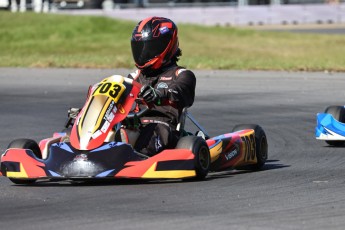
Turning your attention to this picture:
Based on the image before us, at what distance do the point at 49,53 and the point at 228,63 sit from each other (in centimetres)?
744

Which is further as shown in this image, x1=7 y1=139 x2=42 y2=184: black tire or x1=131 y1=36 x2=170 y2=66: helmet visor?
x1=131 y1=36 x2=170 y2=66: helmet visor

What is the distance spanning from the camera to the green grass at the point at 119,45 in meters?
22.1

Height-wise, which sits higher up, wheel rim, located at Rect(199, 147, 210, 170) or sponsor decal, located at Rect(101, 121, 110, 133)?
sponsor decal, located at Rect(101, 121, 110, 133)

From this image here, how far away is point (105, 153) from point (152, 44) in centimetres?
125

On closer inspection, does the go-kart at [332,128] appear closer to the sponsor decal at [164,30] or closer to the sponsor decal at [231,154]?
the sponsor decal at [231,154]

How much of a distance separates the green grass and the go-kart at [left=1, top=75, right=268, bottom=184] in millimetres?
13441

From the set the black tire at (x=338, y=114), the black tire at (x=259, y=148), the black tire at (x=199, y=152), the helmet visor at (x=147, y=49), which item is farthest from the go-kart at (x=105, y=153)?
the black tire at (x=338, y=114)

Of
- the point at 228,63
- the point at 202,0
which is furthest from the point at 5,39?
the point at 202,0

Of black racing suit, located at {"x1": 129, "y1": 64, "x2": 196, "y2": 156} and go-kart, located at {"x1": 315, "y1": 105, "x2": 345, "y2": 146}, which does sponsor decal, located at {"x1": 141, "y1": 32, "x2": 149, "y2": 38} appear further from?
go-kart, located at {"x1": 315, "y1": 105, "x2": 345, "y2": 146}

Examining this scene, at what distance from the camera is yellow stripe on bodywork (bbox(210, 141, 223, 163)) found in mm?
7707

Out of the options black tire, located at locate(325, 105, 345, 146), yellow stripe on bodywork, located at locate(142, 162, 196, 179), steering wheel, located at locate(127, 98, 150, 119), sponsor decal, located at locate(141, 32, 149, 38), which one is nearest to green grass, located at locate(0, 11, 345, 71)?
black tire, located at locate(325, 105, 345, 146)

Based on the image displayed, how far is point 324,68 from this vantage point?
1983cm

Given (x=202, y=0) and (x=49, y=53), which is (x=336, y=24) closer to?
(x=202, y=0)

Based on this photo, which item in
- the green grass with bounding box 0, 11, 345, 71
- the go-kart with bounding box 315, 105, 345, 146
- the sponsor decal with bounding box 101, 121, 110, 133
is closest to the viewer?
the sponsor decal with bounding box 101, 121, 110, 133
